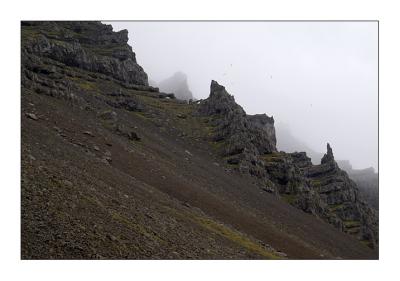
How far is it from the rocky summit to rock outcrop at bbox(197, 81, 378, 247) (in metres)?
0.41

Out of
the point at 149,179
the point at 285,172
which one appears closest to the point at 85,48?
the point at 285,172

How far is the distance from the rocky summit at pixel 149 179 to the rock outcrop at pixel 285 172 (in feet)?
1.36

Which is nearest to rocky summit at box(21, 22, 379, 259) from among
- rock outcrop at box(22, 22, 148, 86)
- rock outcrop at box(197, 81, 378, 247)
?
rock outcrop at box(197, 81, 378, 247)

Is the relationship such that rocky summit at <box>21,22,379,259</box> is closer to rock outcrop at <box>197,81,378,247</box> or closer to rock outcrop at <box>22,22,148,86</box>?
rock outcrop at <box>197,81,378,247</box>

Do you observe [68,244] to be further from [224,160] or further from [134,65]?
[134,65]

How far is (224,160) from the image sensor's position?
107188mm

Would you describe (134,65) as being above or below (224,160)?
above

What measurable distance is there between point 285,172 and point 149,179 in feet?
228

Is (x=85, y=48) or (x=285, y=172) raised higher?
(x=85, y=48)

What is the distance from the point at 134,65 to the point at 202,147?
67.1 metres

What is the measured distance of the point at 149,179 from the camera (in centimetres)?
5394

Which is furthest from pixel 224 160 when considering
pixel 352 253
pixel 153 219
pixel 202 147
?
pixel 153 219

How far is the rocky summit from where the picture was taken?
2673 centimetres

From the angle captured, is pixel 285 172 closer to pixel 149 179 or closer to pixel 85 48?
pixel 149 179
